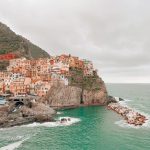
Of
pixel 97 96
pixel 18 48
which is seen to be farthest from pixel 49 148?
pixel 18 48

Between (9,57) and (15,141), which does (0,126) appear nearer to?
(15,141)

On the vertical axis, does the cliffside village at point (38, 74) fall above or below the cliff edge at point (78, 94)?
above

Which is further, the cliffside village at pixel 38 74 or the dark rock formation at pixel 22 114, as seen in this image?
the cliffside village at pixel 38 74

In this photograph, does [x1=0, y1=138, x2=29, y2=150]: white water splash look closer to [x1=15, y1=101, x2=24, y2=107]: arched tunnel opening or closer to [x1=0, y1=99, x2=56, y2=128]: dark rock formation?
[x1=0, y1=99, x2=56, y2=128]: dark rock formation

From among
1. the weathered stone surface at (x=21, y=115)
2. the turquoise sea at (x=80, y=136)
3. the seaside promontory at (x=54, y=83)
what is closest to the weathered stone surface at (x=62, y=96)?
the seaside promontory at (x=54, y=83)

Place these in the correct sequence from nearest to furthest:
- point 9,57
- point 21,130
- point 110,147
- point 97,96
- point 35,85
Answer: point 110,147, point 21,130, point 35,85, point 97,96, point 9,57

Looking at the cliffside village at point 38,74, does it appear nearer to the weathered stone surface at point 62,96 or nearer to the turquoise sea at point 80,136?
the weathered stone surface at point 62,96

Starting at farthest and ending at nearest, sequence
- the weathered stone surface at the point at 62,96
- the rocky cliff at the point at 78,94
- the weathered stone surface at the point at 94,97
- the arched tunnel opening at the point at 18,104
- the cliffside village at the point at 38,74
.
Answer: the weathered stone surface at the point at 94,97
the cliffside village at the point at 38,74
the rocky cliff at the point at 78,94
the weathered stone surface at the point at 62,96
the arched tunnel opening at the point at 18,104

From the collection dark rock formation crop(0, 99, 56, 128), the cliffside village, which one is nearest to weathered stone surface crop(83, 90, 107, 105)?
the cliffside village

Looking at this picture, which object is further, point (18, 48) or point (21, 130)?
point (18, 48)
